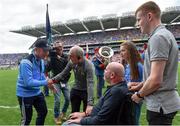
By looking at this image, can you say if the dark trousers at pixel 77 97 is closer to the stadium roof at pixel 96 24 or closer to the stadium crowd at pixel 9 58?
the stadium roof at pixel 96 24

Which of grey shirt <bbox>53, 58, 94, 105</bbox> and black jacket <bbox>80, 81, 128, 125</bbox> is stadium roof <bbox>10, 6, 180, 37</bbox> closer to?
grey shirt <bbox>53, 58, 94, 105</bbox>

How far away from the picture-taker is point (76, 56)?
5980mm

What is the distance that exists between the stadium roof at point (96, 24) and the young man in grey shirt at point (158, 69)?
7302 centimetres

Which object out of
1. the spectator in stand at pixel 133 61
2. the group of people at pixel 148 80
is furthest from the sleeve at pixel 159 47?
Answer: the spectator in stand at pixel 133 61

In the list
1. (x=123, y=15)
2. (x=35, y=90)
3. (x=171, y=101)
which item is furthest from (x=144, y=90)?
(x=123, y=15)

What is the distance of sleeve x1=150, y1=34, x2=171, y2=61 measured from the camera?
3314mm

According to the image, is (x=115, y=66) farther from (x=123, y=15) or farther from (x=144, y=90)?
(x=123, y=15)

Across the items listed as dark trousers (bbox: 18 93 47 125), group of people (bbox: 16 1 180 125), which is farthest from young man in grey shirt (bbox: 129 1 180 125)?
dark trousers (bbox: 18 93 47 125)

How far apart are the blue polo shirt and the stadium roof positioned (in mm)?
71012

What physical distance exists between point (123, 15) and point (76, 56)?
75.1 meters

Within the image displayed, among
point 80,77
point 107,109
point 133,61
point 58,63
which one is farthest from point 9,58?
point 107,109

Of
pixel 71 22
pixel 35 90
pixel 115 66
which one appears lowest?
pixel 35 90

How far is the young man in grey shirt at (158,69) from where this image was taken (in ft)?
10.9

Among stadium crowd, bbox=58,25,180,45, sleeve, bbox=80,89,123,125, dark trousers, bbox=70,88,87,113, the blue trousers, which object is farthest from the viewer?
stadium crowd, bbox=58,25,180,45
